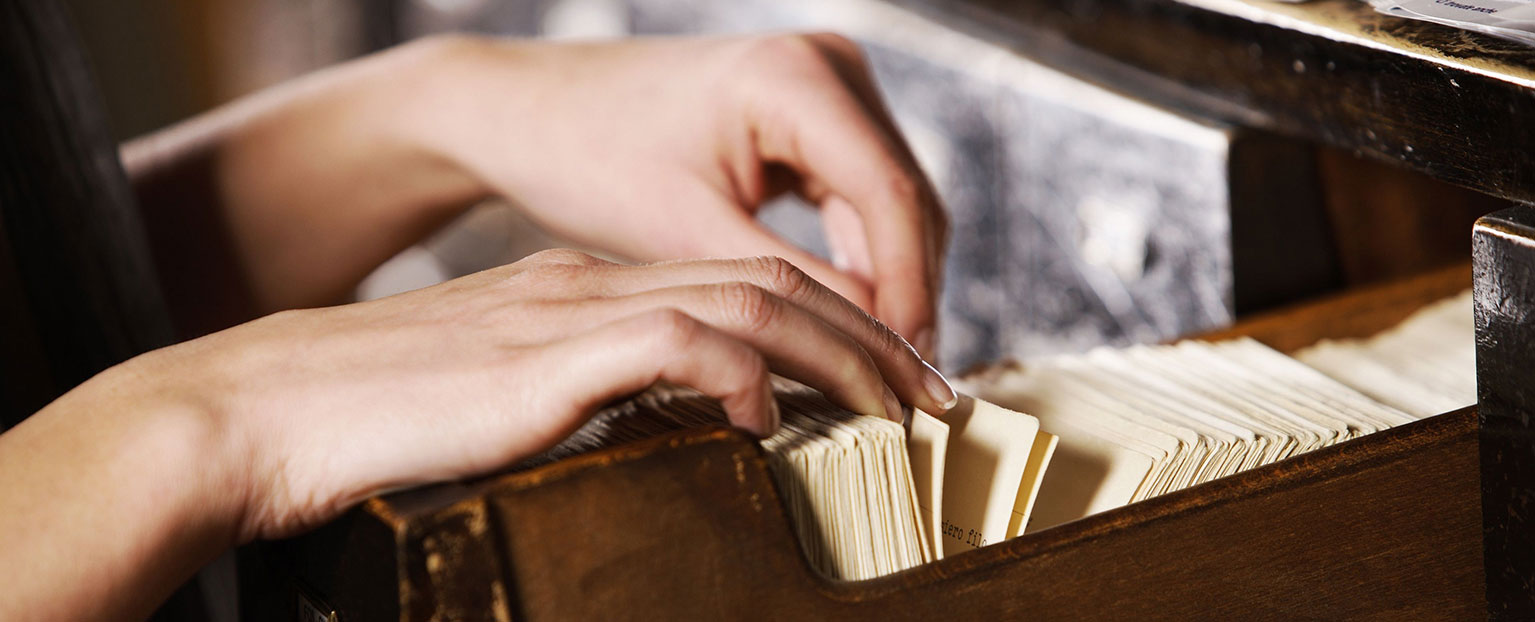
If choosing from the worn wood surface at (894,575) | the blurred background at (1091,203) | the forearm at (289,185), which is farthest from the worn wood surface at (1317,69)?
the forearm at (289,185)

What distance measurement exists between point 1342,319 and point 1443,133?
0.74ft

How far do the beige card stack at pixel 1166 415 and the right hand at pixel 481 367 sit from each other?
11cm

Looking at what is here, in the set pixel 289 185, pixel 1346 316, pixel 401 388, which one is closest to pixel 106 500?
pixel 401 388

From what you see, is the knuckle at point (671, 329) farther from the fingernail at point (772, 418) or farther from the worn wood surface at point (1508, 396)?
the worn wood surface at point (1508, 396)

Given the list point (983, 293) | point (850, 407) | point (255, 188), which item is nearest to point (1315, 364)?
point (850, 407)

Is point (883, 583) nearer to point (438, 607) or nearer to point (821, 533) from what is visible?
point (821, 533)

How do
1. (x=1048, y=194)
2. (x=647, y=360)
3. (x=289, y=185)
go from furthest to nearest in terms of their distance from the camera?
(x=1048, y=194) < (x=289, y=185) < (x=647, y=360)

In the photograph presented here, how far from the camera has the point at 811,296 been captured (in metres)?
0.48

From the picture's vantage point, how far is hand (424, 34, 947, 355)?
2.39 ft

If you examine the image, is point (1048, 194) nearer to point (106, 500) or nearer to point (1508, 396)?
point (1508, 396)

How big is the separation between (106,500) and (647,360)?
7.7 inches

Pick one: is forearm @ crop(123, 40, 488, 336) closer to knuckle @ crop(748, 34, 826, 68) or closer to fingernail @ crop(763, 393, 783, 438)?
knuckle @ crop(748, 34, 826, 68)

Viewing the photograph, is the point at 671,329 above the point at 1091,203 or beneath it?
above

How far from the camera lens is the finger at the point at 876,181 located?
0.71 meters
